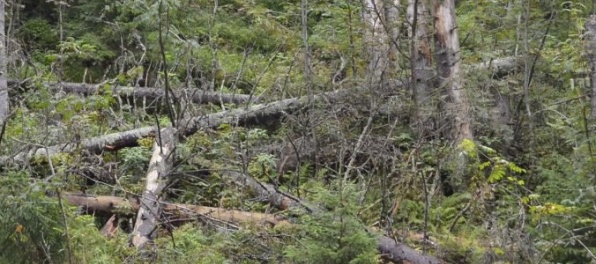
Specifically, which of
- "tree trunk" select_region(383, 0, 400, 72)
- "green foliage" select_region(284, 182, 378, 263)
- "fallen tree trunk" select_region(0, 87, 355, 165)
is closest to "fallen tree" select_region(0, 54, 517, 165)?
"fallen tree trunk" select_region(0, 87, 355, 165)

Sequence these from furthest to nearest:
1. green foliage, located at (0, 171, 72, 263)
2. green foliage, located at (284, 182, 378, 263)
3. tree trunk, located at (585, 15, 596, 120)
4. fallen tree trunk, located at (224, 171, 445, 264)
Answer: tree trunk, located at (585, 15, 596, 120) → fallen tree trunk, located at (224, 171, 445, 264) → green foliage, located at (284, 182, 378, 263) → green foliage, located at (0, 171, 72, 263)

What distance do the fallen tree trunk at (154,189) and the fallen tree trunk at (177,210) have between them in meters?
0.13

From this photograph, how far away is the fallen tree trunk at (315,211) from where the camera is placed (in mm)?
6555

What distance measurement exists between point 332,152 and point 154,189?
2.21 m

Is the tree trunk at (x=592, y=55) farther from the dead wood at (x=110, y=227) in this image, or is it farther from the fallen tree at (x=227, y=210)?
the dead wood at (x=110, y=227)

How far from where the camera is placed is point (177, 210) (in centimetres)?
748

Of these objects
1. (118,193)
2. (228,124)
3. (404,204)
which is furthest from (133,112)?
(404,204)

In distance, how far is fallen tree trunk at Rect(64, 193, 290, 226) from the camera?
23.9ft

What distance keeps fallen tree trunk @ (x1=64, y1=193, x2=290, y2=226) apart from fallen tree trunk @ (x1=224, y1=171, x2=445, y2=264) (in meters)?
0.30

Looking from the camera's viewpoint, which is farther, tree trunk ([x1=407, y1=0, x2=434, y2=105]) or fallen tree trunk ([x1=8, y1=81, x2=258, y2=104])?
fallen tree trunk ([x1=8, y1=81, x2=258, y2=104])

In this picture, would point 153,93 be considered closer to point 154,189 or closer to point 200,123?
point 200,123

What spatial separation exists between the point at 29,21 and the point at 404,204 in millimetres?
9884

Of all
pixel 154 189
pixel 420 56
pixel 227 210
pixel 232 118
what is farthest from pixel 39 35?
pixel 227 210

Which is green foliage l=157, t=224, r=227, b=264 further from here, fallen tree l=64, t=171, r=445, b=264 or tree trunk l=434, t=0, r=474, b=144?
tree trunk l=434, t=0, r=474, b=144
